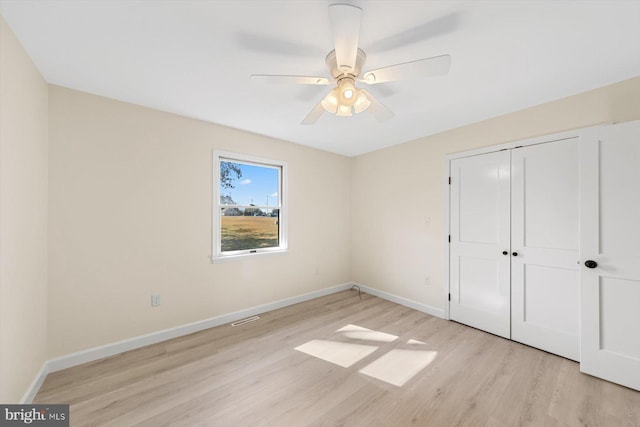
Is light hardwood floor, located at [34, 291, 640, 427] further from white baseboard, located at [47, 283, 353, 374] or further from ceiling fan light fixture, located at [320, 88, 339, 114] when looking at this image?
ceiling fan light fixture, located at [320, 88, 339, 114]

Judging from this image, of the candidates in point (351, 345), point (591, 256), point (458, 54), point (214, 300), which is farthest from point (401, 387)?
point (458, 54)

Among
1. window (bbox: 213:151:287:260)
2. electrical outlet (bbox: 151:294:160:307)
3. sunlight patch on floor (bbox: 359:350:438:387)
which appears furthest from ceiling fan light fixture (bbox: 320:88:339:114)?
electrical outlet (bbox: 151:294:160:307)

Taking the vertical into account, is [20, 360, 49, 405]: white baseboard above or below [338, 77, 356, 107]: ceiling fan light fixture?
below

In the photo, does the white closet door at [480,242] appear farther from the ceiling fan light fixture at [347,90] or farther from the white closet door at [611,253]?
A: the ceiling fan light fixture at [347,90]

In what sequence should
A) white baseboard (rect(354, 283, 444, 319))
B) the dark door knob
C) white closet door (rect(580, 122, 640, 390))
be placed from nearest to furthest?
white closet door (rect(580, 122, 640, 390)) < the dark door knob < white baseboard (rect(354, 283, 444, 319))

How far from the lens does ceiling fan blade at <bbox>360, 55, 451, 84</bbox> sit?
4.53ft

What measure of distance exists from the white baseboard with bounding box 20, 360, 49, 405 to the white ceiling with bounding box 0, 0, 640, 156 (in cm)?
240

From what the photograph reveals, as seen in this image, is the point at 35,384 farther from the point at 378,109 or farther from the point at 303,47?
the point at 378,109

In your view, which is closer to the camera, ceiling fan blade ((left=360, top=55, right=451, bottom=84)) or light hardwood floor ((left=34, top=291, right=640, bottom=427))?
ceiling fan blade ((left=360, top=55, right=451, bottom=84))

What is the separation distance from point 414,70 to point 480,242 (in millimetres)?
2328

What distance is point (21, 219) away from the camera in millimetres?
1661

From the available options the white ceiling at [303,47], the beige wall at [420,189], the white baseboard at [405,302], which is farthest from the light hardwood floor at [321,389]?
the white ceiling at [303,47]

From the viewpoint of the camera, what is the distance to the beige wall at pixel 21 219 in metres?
1.46

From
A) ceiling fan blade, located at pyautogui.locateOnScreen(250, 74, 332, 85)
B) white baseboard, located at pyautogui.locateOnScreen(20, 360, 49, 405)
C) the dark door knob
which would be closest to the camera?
ceiling fan blade, located at pyautogui.locateOnScreen(250, 74, 332, 85)
